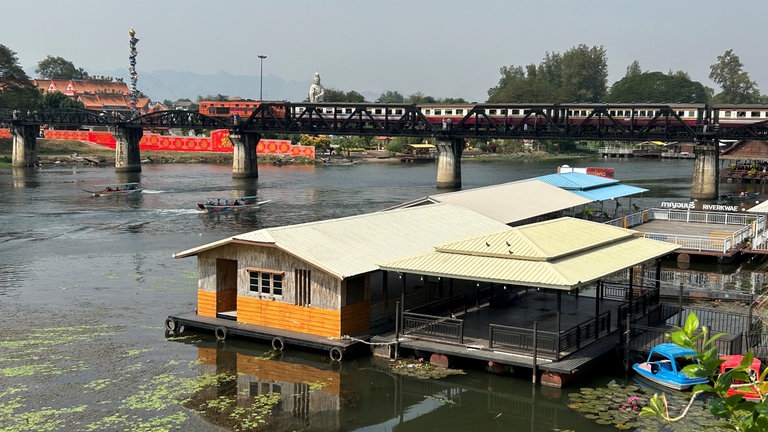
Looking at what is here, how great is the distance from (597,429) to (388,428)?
6315 millimetres

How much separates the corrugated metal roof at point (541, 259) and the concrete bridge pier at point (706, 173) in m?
67.4

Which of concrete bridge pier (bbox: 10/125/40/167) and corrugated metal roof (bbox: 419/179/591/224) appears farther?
concrete bridge pier (bbox: 10/125/40/167)

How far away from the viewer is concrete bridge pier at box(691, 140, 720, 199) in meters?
98.1

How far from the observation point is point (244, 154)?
132 m

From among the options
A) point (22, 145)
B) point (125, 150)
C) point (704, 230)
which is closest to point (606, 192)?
point (704, 230)

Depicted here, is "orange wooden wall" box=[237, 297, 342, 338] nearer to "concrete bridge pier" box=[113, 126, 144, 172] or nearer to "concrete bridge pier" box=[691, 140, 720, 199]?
"concrete bridge pier" box=[691, 140, 720, 199]

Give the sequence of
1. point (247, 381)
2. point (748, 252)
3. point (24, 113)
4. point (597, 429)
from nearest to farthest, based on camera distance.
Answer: point (597, 429) < point (247, 381) < point (748, 252) < point (24, 113)

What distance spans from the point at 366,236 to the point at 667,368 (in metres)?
13.4

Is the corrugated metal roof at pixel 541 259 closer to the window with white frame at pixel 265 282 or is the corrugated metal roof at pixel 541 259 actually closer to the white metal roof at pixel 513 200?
the window with white frame at pixel 265 282

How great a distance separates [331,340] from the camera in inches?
1222

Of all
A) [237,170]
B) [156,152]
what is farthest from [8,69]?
[237,170]

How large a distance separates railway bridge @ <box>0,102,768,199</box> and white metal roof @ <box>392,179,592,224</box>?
150ft

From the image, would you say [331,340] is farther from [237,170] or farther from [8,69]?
[8,69]

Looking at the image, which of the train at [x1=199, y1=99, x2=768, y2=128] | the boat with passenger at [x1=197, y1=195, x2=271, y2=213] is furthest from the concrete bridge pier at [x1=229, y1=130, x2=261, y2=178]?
the boat with passenger at [x1=197, y1=195, x2=271, y2=213]
